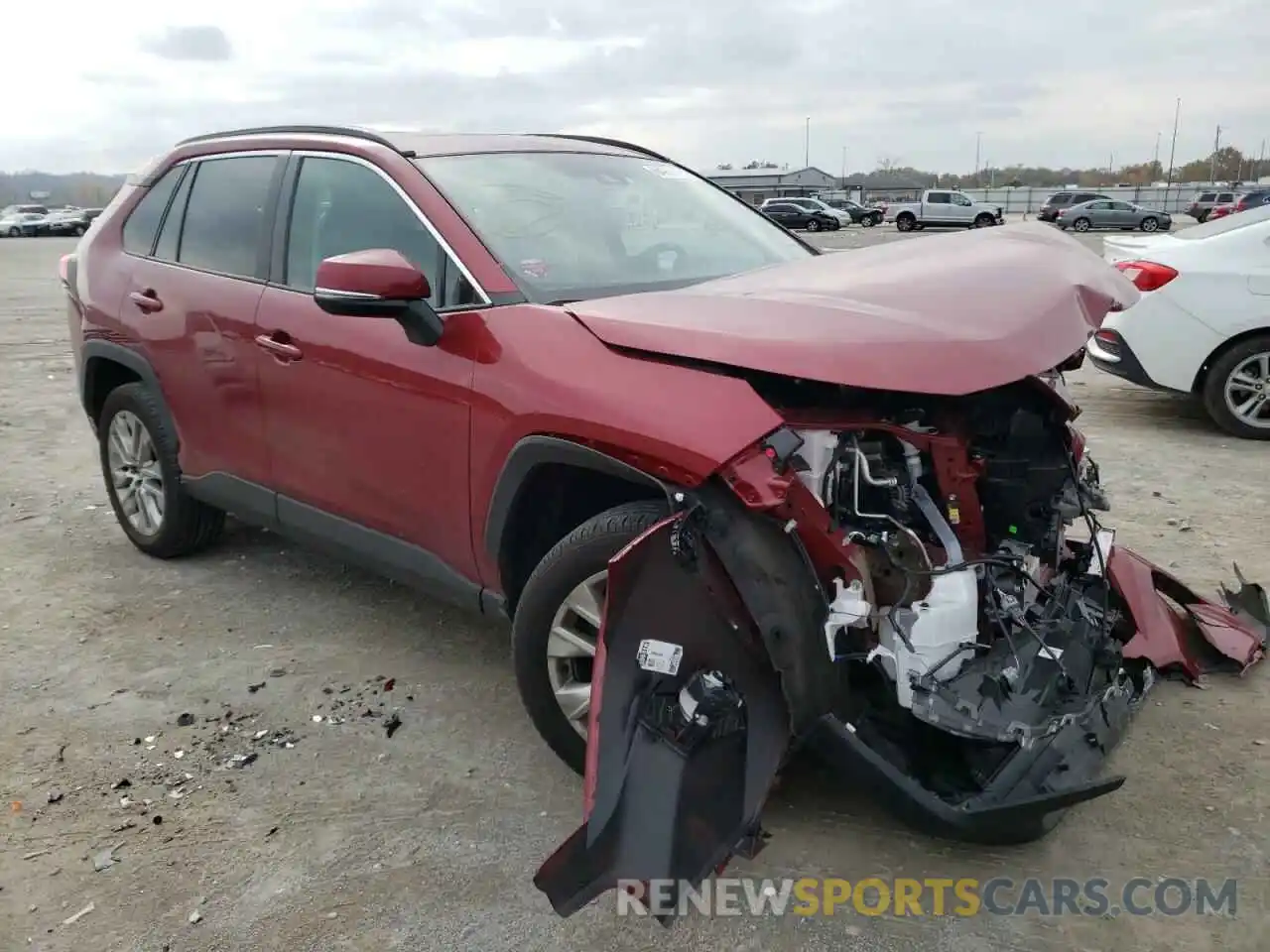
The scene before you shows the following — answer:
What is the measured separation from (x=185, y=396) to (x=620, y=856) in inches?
114

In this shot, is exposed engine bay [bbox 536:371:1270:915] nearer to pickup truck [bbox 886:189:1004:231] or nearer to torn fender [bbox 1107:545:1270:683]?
torn fender [bbox 1107:545:1270:683]

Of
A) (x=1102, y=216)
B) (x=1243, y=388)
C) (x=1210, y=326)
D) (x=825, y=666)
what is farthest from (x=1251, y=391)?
(x=1102, y=216)

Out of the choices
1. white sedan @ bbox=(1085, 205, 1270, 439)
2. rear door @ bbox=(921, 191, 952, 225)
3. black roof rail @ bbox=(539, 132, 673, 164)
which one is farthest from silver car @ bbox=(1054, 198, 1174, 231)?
black roof rail @ bbox=(539, 132, 673, 164)

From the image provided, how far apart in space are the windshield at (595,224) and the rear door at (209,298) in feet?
3.20

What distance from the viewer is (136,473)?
484cm

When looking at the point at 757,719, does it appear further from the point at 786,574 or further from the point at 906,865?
the point at 906,865

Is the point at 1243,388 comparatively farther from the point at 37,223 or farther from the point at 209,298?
the point at 37,223

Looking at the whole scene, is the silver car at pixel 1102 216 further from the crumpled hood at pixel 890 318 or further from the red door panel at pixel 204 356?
the red door panel at pixel 204 356

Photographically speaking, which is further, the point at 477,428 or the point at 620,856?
the point at 477,428

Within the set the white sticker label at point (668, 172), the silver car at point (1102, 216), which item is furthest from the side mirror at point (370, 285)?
the silver car at point (1102, 216)

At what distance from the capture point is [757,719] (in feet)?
7.93

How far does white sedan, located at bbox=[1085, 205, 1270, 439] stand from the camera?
6.59 meters

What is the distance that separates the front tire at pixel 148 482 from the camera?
451cm

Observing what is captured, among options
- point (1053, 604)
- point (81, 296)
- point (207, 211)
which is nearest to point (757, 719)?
point (1053, 604)
